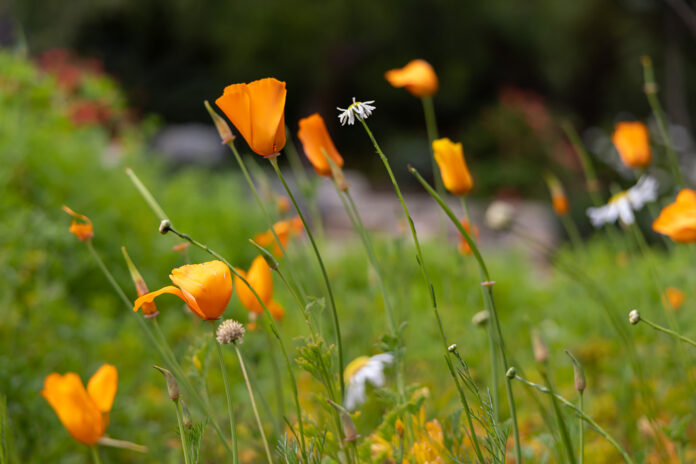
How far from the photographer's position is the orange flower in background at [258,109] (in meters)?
0.58

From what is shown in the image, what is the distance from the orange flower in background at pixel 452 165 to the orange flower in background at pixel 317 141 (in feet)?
0.44

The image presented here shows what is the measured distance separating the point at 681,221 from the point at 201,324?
942mm

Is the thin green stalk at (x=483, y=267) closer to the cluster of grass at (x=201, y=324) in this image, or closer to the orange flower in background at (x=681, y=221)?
the cluster of grass at (x=201, y=324)

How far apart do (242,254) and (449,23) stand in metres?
9.07

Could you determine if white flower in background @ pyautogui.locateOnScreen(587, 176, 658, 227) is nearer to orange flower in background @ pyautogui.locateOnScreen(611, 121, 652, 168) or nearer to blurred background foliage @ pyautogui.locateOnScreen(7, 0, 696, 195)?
orange flower in background @ pyautogui.locateOnScreen(611, 121, 652, 168)

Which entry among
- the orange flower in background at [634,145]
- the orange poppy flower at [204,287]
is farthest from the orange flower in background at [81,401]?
the orange flower in background at [634,145]

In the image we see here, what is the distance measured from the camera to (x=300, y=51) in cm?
1044

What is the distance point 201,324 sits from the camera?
1.30 meters

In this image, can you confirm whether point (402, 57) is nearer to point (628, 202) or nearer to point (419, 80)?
point (628, 202)

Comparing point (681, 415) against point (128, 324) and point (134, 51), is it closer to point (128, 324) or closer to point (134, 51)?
point (128, 324)

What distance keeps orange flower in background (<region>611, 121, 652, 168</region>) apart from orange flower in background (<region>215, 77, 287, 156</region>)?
74 cm

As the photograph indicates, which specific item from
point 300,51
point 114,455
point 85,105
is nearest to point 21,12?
point 300,51

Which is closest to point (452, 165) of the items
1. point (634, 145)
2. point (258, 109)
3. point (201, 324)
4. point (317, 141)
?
point (317, 141)

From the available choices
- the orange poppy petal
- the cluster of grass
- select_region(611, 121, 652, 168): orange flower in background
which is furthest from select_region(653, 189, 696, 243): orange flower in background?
the orange poppy petal
